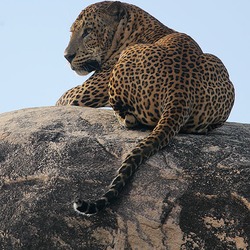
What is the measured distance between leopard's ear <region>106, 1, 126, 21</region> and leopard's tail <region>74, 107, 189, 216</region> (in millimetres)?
3403

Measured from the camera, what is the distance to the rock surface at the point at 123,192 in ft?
31.5

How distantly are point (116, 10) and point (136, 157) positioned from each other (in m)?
4.24

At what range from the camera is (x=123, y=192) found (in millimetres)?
9828

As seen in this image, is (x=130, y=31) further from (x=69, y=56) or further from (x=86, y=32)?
(x=69, y=56)

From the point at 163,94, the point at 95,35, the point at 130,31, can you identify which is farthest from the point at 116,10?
the point at 163,94

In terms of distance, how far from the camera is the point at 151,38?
1324 cm

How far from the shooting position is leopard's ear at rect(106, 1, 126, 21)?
13.7m

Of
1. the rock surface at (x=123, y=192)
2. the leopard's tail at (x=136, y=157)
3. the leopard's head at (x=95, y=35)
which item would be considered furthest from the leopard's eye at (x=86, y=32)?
the leopard's tail at (x=136, y=157)

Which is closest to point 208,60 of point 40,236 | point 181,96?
point 181,96

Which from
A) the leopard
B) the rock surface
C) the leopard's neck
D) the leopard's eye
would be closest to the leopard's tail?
the leopard

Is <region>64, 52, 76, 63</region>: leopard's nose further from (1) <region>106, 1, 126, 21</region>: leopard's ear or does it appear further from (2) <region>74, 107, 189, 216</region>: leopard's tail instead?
(2) <region>74, 107, 189, 216</region>: leopard's tail

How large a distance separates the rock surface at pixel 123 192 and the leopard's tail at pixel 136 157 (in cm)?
11

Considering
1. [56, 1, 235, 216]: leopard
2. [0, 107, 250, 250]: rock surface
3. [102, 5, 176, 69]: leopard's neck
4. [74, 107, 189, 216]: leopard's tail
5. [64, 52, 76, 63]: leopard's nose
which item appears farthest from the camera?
[64, 52, 76, 63]: leopard's nose

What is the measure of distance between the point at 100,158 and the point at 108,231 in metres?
1.04
